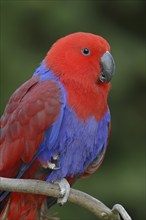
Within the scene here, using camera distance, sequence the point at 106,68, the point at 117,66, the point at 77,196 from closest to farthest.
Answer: the point at 77,196 → the point at 106,68 → the point at 117,66

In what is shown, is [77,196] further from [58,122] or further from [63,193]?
[58,122]

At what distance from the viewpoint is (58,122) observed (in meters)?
3.30

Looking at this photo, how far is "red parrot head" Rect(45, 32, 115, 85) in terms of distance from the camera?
11.3ft

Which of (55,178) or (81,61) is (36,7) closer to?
(81,61)

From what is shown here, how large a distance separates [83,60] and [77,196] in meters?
0.76

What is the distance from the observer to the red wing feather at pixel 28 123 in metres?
3.29

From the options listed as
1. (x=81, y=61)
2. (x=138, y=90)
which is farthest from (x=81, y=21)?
(x=81, y=61)

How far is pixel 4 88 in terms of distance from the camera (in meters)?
5.22

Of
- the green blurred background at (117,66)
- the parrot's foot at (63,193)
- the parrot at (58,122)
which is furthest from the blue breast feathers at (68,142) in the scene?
the green blurred background at (117,66)

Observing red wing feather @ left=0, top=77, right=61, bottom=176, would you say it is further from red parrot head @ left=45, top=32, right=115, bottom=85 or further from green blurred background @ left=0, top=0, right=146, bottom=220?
green blurred background @ left=0, top=0, right=146, bottom=220

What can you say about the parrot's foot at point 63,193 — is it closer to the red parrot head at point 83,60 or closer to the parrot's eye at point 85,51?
the red parrot head at point 83,60

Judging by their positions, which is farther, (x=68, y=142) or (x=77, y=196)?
(x=68, y=142)

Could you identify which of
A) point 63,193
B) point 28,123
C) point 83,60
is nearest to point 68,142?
point 28,123

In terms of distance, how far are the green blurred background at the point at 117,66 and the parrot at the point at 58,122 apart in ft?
5.20
